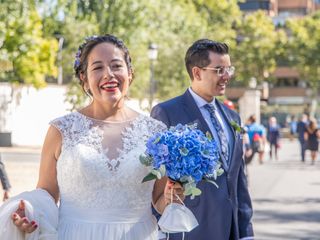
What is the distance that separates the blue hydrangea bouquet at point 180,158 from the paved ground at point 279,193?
23.7 ft

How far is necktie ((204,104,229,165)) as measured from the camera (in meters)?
5.05

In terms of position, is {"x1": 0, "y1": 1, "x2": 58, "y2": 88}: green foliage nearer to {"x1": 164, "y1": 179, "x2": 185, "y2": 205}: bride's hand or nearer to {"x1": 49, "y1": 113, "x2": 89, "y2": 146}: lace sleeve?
{"x1": 49, "y1": 113, "x2": 89, "y2": 146}: lace sleeve

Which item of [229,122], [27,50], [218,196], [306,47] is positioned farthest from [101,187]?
[306,47]

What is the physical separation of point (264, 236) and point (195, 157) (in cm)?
750

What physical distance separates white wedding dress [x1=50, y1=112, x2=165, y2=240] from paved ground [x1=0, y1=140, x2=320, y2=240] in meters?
7.19

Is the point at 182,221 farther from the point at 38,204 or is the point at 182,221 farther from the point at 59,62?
the point at 59,62

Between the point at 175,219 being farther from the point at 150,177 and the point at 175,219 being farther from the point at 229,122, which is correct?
the point at 229,122

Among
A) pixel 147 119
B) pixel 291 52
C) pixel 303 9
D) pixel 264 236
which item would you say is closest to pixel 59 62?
pixel 264 236

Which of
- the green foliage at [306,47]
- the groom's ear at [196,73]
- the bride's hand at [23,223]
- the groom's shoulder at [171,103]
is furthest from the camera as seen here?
the green foliage at [306,47]

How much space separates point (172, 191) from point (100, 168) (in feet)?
1.14

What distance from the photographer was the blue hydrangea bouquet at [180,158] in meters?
3.69

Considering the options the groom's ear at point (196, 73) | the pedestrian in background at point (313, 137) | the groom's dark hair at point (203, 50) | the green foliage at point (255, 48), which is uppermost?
the groom's dark hair at point (203, 50)

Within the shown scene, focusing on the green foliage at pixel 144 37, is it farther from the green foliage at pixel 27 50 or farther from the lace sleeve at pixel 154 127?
the lace sleeve at pixel 154 127

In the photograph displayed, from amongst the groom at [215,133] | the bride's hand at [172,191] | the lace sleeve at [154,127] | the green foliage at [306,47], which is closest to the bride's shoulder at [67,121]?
the lace sleeve at [154,127]
